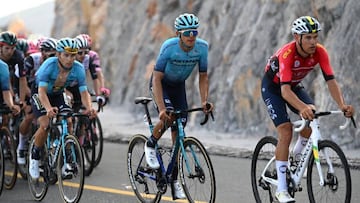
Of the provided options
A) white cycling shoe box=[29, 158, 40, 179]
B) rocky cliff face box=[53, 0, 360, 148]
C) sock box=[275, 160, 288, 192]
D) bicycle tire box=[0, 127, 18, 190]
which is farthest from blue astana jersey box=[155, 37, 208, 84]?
rocky cliff face box=[53, 0, 360, 148]

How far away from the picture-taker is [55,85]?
859 cm

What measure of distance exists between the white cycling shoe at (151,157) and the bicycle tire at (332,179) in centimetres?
176

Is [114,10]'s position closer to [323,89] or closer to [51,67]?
[323,89]

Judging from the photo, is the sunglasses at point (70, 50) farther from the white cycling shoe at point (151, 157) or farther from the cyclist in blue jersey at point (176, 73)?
the white cycling shoe at point (151, 157)

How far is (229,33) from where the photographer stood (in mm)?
15977

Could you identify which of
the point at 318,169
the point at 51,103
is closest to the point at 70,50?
the point at 51,103

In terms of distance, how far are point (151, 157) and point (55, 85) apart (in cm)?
178

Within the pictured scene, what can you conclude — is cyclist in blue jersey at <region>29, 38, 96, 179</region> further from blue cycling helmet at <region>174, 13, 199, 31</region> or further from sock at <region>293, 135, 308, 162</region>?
sock at <region>293, 135, 308, 162</region>

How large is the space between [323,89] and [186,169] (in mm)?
5376

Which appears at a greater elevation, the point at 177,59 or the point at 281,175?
the point at 177,59

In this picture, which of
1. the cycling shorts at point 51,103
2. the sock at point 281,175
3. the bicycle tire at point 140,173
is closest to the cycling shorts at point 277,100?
the sock at point 281,175

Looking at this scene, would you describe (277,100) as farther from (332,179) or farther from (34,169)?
(34,169)

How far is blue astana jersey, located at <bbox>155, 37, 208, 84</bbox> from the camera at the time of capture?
23.8ft

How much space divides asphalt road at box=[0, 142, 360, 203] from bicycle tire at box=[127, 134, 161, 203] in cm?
35
